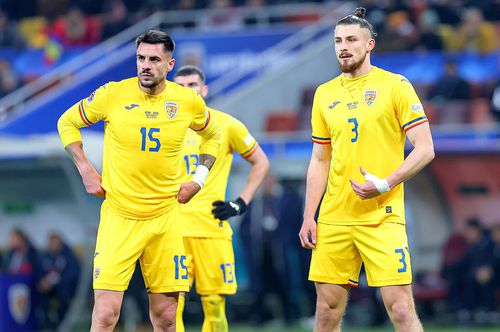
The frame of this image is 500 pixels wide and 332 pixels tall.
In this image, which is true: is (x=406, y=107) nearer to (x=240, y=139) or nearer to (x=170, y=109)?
(x=170, y=109)

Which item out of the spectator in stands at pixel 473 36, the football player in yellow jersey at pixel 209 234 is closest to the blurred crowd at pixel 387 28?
the spectator in stands at pixel 473 36

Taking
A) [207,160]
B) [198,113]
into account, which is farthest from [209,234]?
[198,113]

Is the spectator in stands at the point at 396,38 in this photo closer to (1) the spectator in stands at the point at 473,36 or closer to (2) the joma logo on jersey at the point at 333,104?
(1) the spectator in stands at the point at 473,36

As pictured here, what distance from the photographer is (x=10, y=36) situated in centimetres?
2402

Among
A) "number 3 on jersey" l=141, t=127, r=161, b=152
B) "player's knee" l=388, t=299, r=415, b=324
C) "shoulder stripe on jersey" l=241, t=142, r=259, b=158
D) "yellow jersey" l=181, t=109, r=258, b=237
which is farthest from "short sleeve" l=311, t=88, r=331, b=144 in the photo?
"shoulder stripe on jersey" l=241, t=142, r=259, b=158

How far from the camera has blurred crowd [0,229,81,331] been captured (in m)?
16.3

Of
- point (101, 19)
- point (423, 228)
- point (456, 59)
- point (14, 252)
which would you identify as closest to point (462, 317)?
point (423, 228)

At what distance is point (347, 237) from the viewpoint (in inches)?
347

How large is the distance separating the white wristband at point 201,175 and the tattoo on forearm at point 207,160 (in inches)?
2.1

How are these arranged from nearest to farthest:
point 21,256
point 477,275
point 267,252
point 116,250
Answer: point 116,250 → point 477,275 → point 21,256 → point 267,252

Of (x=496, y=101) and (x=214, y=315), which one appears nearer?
(x=214, y=315)

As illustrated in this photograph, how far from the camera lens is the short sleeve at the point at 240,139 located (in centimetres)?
1072

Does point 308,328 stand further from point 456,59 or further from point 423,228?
point 456,59

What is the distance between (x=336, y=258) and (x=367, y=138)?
2.92 ft
